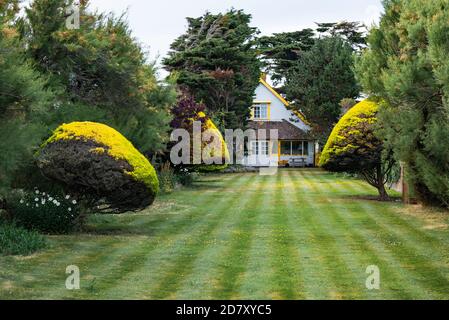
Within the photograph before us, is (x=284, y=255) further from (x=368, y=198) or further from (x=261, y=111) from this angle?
(x=261, y=111)

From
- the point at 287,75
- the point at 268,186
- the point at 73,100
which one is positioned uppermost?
the point at 287,75

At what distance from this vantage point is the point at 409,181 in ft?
78.6

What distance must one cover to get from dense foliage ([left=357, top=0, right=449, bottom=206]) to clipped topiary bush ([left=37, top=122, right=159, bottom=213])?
7408 millimetres

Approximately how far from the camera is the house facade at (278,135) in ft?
206

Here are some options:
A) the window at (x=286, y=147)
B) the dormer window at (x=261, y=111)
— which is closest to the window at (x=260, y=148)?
the window at (x=286, y=147)

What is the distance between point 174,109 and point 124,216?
13869 mm

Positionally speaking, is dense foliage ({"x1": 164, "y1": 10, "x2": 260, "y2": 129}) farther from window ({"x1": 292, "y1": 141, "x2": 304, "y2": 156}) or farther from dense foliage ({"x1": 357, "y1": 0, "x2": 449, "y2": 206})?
dense foliage ({"x1": 357, "y1": 0, "x2": 449, "y2": 206})

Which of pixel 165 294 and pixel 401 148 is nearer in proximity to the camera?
pixel 165 294

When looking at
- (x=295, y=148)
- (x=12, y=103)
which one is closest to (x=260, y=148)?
(x=295, y=148)

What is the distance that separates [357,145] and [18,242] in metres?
15.6

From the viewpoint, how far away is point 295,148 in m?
64.0
